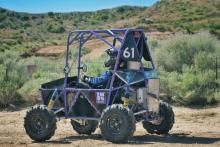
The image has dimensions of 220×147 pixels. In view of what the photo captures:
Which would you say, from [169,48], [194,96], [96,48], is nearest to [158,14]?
[96,48]

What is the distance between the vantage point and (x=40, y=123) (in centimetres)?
1356

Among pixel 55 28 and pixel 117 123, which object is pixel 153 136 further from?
pixel 55 28

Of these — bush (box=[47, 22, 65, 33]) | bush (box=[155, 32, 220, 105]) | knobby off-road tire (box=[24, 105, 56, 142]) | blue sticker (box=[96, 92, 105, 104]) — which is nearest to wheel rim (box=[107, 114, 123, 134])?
blue sticker (box=[96, 92, 105, 104])

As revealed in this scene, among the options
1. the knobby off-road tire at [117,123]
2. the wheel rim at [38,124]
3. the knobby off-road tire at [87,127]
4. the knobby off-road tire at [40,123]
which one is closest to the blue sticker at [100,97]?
the knobby off-road tire at [117,123]

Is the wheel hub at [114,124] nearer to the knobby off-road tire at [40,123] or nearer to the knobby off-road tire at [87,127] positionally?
the knobby off-road tire at [40,123]

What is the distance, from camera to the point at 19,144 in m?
12.9

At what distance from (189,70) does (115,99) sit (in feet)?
32.4

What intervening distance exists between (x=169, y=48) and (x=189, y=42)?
113 centimetres

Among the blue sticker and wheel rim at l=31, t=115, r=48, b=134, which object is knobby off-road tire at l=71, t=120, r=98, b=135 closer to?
wheel rim at l=31, t=115, r=48, b=134

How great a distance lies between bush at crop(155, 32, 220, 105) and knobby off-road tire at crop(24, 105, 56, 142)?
7.96 m

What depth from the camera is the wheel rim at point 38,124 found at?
13464 millimetres

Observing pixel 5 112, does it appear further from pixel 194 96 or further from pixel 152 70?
pixel 152 70

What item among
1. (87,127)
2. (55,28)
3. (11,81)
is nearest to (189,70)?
(11,81)

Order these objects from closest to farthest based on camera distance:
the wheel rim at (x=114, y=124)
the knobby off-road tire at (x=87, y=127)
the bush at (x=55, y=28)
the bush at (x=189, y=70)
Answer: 1. the wheel rim at (x=114, y=124)
2. the knobby off-road tire at (x=87, y=127)
3. the bush at (x=189, y=70)
4. the bush at (x=55, y=28)
